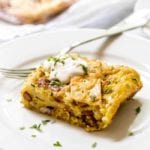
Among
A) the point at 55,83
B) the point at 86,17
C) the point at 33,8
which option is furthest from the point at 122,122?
the point at 33,8

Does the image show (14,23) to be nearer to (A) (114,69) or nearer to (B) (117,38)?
(B) (117,38)

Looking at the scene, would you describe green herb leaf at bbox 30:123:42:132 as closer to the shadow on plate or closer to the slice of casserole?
the slice of casserole

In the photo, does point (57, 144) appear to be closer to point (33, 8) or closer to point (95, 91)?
point (95, 91)

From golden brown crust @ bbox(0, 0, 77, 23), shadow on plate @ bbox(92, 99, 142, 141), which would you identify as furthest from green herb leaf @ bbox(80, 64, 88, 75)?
golden brown crust @ bbox(0, 0, 77, 23)

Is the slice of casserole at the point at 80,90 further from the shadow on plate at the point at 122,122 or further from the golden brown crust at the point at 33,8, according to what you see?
the golden brown crust at the point at 33,8

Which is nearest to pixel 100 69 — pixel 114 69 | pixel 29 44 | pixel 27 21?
pixel 114 69
